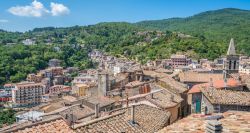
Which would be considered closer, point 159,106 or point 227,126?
point 227,126

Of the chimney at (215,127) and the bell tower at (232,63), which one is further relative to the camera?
the bell tower at (232,63)

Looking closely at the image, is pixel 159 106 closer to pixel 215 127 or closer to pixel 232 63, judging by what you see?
pixel 232 63

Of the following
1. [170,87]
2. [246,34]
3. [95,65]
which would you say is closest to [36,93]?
[95,65]

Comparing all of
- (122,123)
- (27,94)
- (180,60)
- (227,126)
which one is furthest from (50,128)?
(27,94)

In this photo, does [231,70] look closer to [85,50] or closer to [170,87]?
[170,87]

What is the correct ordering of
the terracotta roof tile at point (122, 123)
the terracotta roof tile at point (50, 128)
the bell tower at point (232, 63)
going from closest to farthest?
the terracotta roof tile at point (50, 128)
the terracotta roof tile at point (122, 123)
the bell tower at point (232, 63)

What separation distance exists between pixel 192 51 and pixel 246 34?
180 feet

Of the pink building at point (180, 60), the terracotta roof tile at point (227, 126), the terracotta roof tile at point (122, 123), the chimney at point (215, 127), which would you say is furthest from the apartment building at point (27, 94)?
the chimney at point (215, 127)

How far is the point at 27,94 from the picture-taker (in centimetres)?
11612

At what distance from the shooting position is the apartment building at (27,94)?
4461 inches

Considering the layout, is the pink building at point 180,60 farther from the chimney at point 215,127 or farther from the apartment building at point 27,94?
the chimney at point 215,127

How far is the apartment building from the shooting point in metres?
113

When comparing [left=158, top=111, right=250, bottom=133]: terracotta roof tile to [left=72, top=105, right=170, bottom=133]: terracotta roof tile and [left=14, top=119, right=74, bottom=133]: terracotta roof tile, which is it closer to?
[left=14, top=119, right=74, bottom=133]: terracotta roof tile

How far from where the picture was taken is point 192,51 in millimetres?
124688
